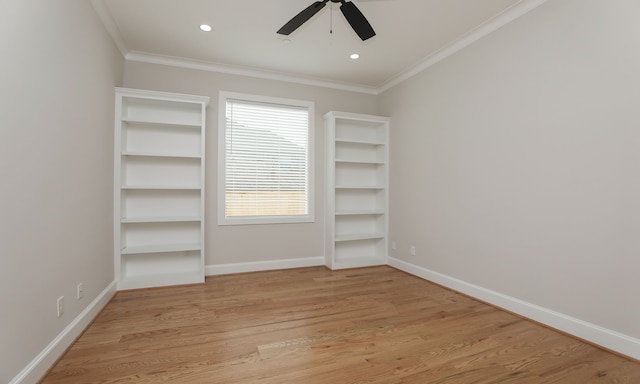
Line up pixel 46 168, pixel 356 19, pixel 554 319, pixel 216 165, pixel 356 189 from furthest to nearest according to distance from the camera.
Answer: pixel 356 189 → pixel 216 165 → pixel 554 319 → pixel 356 19 → pixel 46 168

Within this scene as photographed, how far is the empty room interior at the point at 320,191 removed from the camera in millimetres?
1773

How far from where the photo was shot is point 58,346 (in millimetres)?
1865

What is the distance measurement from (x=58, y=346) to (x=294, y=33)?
3306mm

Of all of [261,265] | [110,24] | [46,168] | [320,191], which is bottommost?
[261,265]

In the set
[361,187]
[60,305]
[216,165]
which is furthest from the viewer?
[361,187]

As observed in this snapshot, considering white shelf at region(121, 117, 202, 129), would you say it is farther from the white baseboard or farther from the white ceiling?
the white baseboard

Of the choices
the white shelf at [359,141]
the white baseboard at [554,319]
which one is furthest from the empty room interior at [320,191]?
the white shelf at [359,141]

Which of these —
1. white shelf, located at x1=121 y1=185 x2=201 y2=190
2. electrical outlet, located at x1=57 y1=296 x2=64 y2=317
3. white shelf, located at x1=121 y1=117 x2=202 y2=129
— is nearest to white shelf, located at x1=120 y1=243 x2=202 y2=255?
white shelf, located at x1=121 y1=185 x2=201 y2=190

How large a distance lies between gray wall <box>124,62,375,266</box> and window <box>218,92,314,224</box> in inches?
3.9

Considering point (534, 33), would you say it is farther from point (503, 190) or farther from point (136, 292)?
point (136, 292)

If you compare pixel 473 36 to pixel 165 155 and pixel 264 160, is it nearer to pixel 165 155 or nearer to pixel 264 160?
pixel 264 160

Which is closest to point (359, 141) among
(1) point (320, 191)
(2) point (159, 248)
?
(1) point (320, 191)

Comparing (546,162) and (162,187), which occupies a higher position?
(546,162)

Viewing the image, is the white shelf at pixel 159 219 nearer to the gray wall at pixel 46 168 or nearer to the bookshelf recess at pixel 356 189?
the gray wall at pixel 46 168
